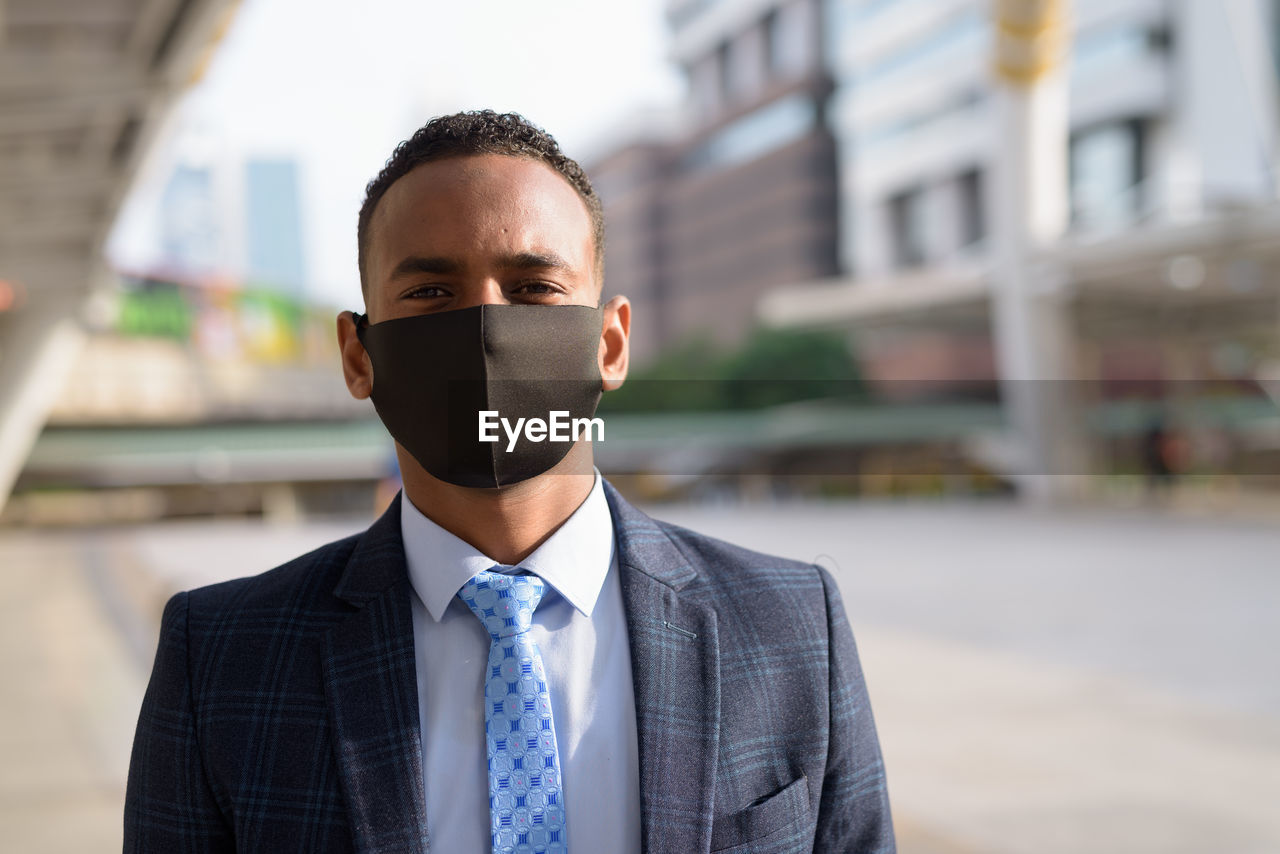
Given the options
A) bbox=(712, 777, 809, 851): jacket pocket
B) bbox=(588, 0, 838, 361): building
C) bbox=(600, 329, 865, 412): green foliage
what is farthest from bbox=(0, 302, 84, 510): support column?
bbox=(588, 0, 838, 361): building

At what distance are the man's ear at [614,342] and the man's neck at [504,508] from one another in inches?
4.9

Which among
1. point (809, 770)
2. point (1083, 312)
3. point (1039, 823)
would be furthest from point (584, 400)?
point (1083, 312)

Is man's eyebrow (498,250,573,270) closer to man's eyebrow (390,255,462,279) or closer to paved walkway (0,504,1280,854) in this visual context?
man's eyebrow (390,255,462,279)

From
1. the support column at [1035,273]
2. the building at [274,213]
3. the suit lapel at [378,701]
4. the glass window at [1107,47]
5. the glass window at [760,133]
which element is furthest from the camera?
the building at [274,213]

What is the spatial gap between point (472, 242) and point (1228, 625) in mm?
8666

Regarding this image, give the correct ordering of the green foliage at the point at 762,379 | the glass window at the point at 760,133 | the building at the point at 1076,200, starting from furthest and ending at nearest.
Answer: the glass window at the point at 760,133 → the green foliage at the point at 762,379 → the building at the point at 1076,200

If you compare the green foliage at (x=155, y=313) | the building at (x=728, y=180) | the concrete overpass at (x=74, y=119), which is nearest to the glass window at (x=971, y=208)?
the building at (x=728, y=180)

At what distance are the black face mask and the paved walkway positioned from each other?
0.59 meters

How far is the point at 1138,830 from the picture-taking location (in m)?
4.29

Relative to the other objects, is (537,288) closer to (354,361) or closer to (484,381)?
(484,381)

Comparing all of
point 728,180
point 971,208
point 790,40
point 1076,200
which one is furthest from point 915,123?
point 790,40

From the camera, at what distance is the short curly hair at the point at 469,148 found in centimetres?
Result: 141

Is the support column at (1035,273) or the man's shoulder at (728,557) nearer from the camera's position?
the man's shoulder at (728,557)

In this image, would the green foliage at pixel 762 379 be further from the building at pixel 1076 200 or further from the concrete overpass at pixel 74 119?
the concrete overpass at pixel 74 119
